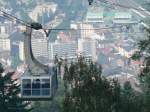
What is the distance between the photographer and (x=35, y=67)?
12945 mm

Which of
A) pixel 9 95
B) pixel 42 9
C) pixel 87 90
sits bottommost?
pixel 9 95

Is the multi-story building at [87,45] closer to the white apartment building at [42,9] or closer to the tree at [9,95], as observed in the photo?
the white apartment building at [42,9]

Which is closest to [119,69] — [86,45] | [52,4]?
[86,45]

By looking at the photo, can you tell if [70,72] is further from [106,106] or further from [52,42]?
[52,42]

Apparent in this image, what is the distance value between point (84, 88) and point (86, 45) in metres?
87.5

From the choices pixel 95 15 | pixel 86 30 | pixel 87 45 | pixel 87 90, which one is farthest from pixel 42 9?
pixel 87 90

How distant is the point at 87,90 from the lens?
7.44 metres

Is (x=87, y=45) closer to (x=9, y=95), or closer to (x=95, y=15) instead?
(x=95, y=15)

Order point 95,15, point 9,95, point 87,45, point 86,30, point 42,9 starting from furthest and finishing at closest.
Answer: point 42,9, point 95,15, point 86,30, point 87,45, point 9,95

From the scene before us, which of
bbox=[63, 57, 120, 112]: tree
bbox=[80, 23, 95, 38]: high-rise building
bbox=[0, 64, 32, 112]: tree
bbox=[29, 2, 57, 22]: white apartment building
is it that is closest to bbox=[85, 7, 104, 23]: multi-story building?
bbox=[80, 23, 95, 38]: high-rise building

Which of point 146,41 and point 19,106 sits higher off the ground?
point 146,41

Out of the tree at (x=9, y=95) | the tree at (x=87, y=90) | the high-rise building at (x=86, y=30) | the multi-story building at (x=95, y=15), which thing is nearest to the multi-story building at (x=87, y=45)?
the high-rise building at (x=86, y=30)

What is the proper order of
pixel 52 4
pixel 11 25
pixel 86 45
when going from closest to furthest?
pixel 86 45 < pixel 11 25 < pixel 52 4

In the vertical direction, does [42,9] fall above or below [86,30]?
above
